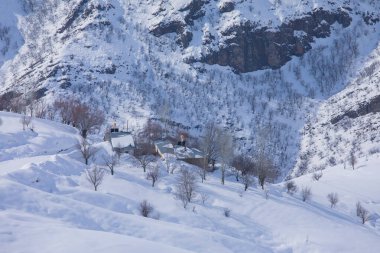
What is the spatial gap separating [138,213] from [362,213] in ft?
94.7

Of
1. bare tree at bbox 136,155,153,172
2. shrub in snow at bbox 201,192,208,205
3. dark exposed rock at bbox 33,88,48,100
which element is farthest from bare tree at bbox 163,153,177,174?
dark exposed rock at bbox 33,88,48,100

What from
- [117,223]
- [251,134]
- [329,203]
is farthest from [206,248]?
[251,134]

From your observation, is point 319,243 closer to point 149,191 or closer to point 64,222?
point 149,191

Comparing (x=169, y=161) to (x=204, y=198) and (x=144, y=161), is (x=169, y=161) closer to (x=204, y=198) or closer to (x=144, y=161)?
(x=144, y=161)

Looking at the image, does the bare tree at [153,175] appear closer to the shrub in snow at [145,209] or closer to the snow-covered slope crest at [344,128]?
the shrub in snow at [145,209]

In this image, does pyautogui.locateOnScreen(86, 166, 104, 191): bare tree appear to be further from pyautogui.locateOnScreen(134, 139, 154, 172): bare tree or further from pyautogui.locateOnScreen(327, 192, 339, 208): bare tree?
pyautogui.locateOnScreen(327, 192, 339, 208): bare tree

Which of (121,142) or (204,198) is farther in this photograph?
(121,142)

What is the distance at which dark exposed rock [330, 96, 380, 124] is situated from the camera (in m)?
156

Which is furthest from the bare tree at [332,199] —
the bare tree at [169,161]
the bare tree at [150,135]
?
the bare tree at [150,135]

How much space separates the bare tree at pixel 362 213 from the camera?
5564 centimetres

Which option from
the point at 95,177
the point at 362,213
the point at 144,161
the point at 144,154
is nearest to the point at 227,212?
the point at 95,177

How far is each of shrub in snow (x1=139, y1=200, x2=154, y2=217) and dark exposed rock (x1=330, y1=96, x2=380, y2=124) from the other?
12868 cm

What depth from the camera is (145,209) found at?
142 ft

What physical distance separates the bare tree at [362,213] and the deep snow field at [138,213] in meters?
0.76
